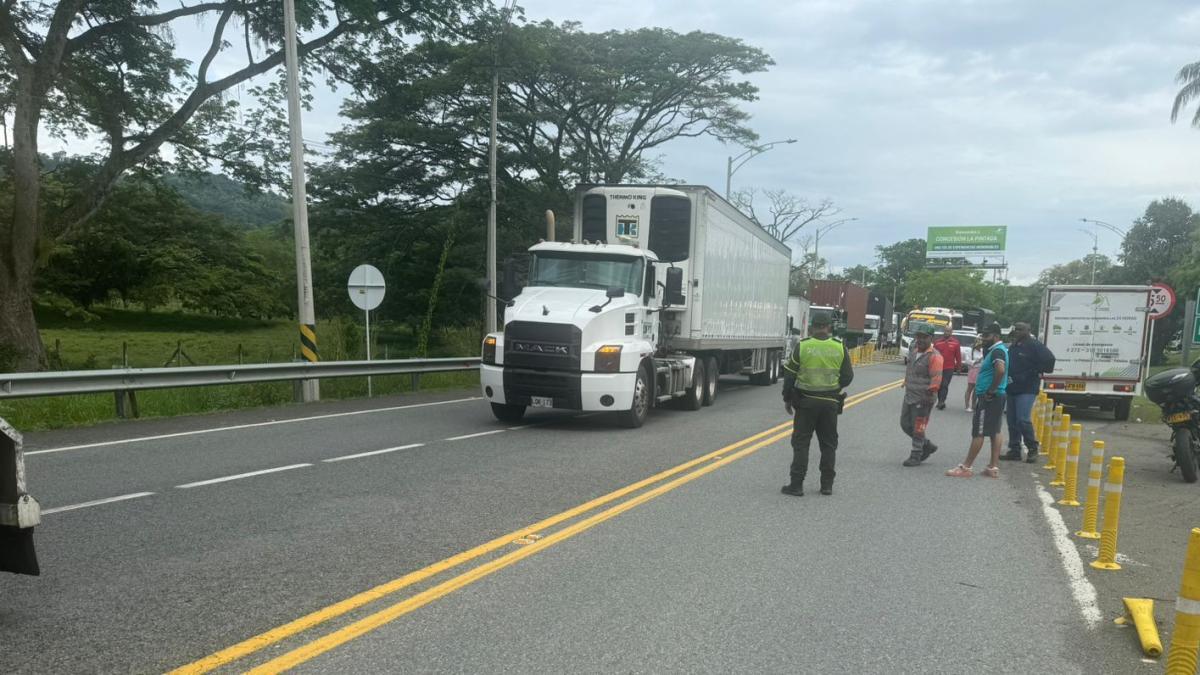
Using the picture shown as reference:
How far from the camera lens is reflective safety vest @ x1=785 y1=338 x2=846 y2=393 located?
8.79 metres

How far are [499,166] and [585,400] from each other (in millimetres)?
19513

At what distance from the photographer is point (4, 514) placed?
4297 mm

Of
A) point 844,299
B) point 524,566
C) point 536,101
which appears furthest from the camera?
point 844,299

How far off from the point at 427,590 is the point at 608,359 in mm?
7683

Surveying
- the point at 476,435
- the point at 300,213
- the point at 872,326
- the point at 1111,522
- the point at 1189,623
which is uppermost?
the point at 300,213

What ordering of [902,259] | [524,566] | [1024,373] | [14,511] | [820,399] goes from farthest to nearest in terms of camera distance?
[902,259], [1024,373], [820,399], [524,566], [14,511]

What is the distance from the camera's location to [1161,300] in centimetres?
1833

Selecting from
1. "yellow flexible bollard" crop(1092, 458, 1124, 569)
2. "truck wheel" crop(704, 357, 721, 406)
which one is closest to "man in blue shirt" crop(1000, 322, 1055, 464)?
"yellow flexible bollard" crop(1092, 458, 1124, 569)

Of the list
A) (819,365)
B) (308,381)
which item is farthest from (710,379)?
(819,365)

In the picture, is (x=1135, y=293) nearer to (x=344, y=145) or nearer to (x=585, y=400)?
(x=585, y=400)

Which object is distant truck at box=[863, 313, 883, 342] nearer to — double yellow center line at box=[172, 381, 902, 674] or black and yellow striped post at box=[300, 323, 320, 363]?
black and yellow striped post at box=[300, 323, 320, 363]

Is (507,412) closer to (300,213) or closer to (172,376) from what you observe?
(172,376)

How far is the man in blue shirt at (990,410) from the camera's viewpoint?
10.2 meters

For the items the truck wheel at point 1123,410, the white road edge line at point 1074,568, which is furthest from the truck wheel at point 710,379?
the white road edge line at point 1074,568
